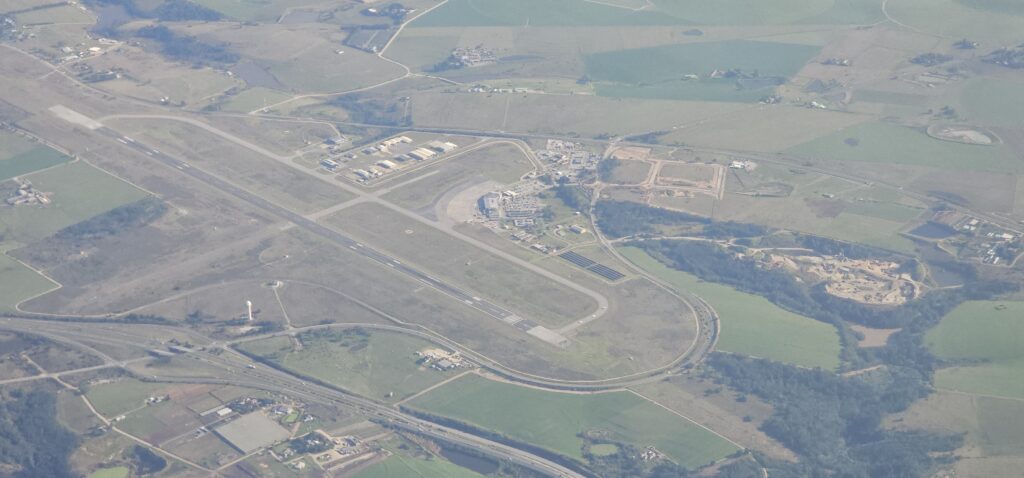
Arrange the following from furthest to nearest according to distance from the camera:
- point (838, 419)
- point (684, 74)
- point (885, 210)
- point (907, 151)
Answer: point (684, 74) → point (907, 151) → point (885, 210) → point (838, 419)

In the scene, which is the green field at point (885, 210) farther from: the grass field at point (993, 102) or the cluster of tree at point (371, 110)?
the cluster of tree at point (371, 110)

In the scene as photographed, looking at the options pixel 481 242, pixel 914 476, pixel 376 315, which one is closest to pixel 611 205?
pixel 481 242

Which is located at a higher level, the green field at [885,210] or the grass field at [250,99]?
the green field at [885,210]

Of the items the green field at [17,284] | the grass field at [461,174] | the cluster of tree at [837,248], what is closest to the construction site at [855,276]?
the cluster of tree at [837,248]

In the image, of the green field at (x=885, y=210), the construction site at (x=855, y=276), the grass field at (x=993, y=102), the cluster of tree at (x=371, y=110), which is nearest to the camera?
the construction site at (x=855, y=276)

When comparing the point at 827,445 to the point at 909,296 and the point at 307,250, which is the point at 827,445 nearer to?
the point at 909,296

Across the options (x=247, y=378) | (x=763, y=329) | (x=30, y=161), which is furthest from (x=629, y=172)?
(x=30, y=161)

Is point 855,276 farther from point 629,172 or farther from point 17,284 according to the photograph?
point 17,284
